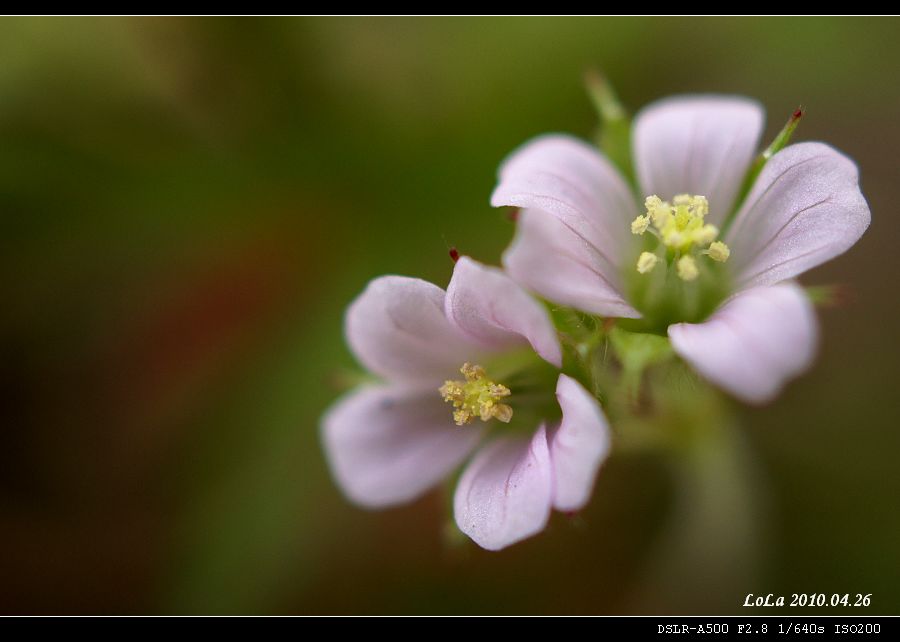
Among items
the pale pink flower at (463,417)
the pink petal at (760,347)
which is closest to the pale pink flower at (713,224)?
the pink petal at (760,347)

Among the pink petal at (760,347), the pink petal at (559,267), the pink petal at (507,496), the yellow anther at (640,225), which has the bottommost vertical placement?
the pink petal at (507,496)

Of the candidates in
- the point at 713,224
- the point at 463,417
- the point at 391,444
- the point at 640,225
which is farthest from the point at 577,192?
the point at 391,444

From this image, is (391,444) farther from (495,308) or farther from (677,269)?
(677,269)

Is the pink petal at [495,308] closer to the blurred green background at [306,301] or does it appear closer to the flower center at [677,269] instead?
the flower center at [677,269]

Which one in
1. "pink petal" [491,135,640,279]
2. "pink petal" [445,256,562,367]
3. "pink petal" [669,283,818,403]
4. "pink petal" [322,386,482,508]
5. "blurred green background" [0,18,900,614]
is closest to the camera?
"pink petal" [669,283,818,403]

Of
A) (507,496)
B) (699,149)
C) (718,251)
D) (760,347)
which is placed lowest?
(507,496)

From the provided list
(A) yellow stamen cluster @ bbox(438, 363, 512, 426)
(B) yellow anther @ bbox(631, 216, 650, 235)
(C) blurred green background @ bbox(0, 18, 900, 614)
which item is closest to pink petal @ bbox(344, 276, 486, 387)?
(A) yellow stamen cluster @ bbox(438, 363, 512, 426)

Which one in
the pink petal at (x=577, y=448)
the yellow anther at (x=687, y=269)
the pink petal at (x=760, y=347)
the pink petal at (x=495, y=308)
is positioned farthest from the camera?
the yellow anther at (x=687, y=269)

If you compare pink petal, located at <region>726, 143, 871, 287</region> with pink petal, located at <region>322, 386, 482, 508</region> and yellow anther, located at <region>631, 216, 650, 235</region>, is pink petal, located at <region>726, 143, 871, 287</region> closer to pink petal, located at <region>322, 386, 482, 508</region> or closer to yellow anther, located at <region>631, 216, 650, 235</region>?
yellow anther, located at <region>631, 216, 650, 235</region>
